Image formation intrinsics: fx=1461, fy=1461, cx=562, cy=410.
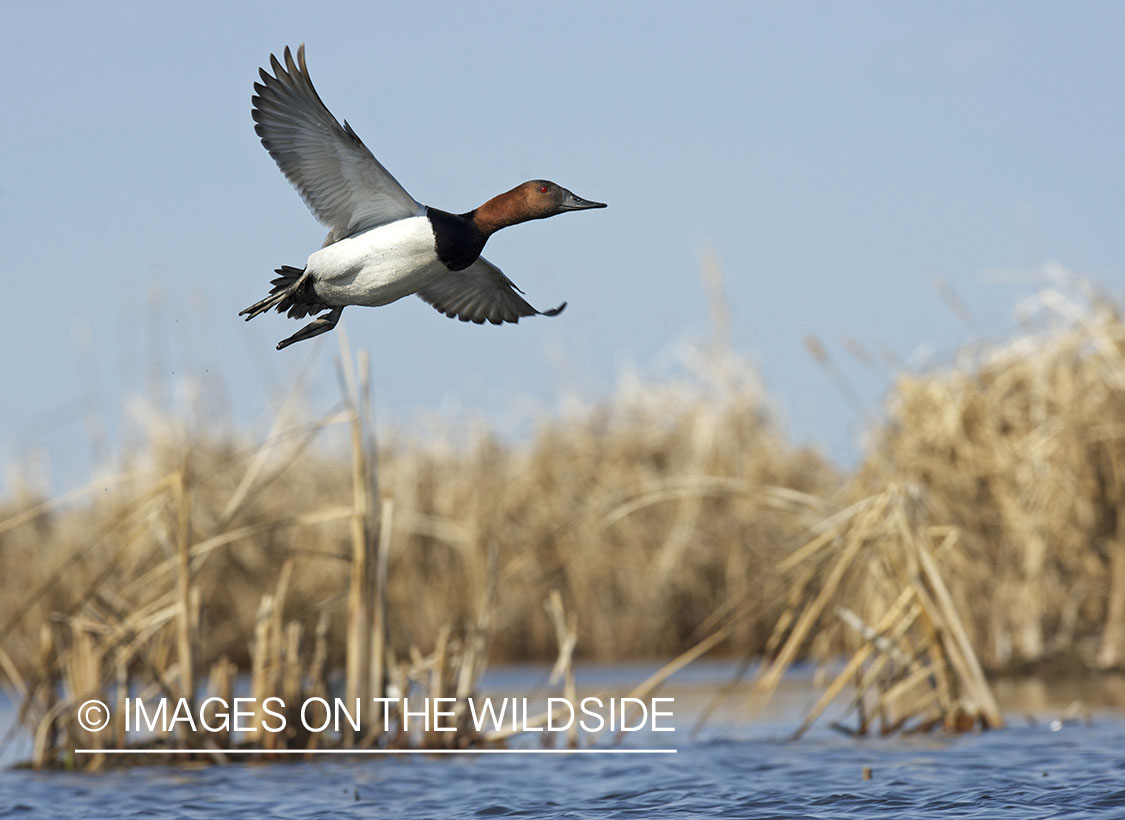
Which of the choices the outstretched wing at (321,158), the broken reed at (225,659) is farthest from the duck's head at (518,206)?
the broken reed at (225,659)

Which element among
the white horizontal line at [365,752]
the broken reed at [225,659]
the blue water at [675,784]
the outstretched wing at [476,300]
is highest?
the outstretched wing at [476,300]

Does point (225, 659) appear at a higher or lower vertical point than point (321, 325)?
lower

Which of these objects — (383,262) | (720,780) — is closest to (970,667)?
(720,780)

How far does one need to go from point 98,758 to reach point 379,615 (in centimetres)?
146

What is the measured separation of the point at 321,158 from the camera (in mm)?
4750

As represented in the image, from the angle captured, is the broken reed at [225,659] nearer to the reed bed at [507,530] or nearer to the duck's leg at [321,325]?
the duck's leg at [321,325]

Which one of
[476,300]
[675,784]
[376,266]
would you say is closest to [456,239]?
[376,266]

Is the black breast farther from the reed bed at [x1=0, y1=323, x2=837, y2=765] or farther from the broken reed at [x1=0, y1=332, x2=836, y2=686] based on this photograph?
the broken reed at [x1=0, y1=332, x2=836, y2=686]

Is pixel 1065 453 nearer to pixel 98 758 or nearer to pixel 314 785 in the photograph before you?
pixel 314 785

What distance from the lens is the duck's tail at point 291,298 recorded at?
4.48 meters

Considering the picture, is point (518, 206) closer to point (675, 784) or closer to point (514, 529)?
point (675, 784)

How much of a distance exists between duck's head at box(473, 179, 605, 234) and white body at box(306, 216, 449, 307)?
30 centimetres

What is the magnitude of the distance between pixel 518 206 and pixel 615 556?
7300 millimetres

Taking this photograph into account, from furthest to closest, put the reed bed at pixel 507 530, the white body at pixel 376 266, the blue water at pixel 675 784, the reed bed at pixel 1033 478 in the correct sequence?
the reed bed at pixel 507 530, the reed bed at pixel 1033 478, the blue water at pixel 675 784, the white body at pixel 376 266
